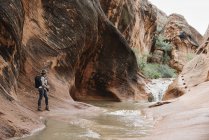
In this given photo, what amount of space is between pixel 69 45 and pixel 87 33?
7.41ft

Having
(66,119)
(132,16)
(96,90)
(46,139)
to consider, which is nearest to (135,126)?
(66,119)

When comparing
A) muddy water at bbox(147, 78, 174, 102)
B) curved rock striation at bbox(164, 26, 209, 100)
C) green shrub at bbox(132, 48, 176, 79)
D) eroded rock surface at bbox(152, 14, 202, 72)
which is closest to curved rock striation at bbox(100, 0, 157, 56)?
green shrub at bbox(132, 48, 176, 79)

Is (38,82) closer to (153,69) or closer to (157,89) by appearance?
(157,89)

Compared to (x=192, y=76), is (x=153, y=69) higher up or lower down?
higher up

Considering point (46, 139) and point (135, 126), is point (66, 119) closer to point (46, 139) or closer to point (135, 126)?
point (135, 126)

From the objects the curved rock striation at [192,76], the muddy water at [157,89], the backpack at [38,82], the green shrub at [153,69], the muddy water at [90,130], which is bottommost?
the muddy water at [90,130]

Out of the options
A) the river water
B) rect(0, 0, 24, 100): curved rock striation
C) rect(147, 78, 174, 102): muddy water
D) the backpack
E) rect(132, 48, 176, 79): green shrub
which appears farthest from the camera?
rect(132, 48, 176, 79): green shrub

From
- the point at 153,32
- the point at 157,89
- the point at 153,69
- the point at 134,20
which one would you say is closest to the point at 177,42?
the point at 153,32

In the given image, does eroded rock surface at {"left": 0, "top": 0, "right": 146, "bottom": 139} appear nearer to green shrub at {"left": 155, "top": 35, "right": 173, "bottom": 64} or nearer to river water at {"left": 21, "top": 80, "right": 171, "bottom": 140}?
river water at {"left": 21, "top": 80, "right": 171, "bottom": 140}

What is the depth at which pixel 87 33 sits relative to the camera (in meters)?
21.3

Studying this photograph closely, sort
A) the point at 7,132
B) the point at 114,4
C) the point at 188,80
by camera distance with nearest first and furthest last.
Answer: the point at 7,132 < the point at 188,80 < the point at 114,4

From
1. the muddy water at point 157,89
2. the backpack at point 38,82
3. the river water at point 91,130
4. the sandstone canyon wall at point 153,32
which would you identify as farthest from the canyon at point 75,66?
the muddy water at point 157,89

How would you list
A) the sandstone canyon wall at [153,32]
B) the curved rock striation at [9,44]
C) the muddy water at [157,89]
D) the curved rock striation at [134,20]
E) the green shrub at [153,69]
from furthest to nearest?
the green shrub at [153,69] → the sandstone canyon wall at [153,32] → the curved rock striation at [134,20] → the muddy water at [157,89] → the curved rock striation at [9,44]

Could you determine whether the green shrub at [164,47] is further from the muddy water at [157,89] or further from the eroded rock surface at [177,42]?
the muddy water at [157,89]
